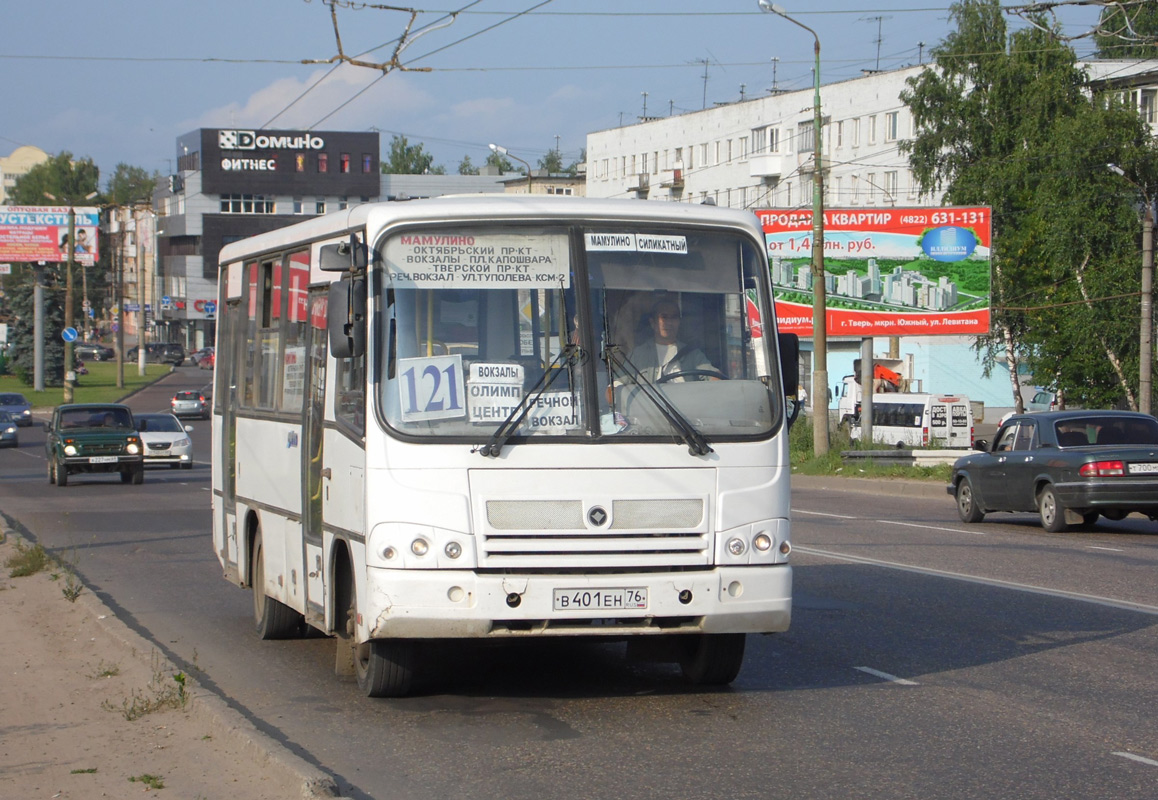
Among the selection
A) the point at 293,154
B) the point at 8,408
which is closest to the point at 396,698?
the point at 8,408

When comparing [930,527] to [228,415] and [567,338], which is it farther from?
[567,338]

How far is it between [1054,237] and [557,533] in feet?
155

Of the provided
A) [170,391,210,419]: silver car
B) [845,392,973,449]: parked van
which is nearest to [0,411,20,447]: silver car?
[170,391,210,419]: silver car

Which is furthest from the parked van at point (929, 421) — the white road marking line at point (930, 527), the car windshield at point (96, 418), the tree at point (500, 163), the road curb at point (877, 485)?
the tree at point (500, 163)

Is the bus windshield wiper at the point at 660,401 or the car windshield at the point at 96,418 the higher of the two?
the bus windshield wiper at the point at 660,401

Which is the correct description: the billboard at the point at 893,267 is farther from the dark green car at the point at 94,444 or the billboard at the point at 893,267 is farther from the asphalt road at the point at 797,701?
the asphalt road at the point at 797,701

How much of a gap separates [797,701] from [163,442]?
101 ft

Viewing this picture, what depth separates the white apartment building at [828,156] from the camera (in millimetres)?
69375

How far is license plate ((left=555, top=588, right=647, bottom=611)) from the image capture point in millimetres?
6977

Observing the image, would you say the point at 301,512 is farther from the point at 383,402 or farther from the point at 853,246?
the point at 853,246

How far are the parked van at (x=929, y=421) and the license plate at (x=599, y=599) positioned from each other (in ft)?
140

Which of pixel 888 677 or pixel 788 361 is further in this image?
pixel 888 677

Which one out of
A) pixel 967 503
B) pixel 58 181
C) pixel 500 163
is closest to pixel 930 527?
pixel 967 503

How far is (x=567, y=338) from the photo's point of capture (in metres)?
7.32
